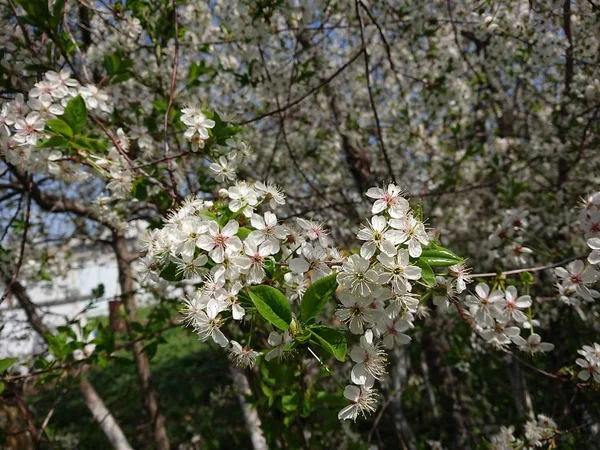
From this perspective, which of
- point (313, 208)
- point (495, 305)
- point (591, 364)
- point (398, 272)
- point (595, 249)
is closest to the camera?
point (398, 272)

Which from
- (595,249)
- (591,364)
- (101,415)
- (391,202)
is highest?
(391,202)

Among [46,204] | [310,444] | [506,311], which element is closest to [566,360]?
[310,444]

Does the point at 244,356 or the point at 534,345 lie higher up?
the point at 244,356

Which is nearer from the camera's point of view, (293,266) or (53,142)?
(293,266)

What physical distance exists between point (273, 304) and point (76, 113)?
100 centimetres

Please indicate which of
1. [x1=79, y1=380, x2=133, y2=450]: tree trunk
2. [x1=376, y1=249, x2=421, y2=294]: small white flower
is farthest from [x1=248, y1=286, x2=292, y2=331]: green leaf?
[x1=79, y1=380, x2=133, y2=450]: tree trunk

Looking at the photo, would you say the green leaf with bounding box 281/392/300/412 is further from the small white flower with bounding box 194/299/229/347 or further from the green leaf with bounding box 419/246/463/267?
the green leaf with bounding box 419/246/463/267

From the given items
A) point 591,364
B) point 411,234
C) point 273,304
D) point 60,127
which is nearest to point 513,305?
point 591,364

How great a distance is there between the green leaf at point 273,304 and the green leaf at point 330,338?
7 cm

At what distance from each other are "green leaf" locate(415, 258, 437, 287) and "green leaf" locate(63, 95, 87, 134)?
46.8 inches

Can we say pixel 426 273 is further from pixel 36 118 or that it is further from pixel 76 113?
pixel 36 118

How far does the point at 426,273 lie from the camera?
0.99 m

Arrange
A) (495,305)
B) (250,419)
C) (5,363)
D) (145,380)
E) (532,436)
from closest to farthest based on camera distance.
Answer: (495,305) → (5,363) → (532,436) → (250,419) → (145,380)

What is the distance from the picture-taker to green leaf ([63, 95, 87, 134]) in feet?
4.73
